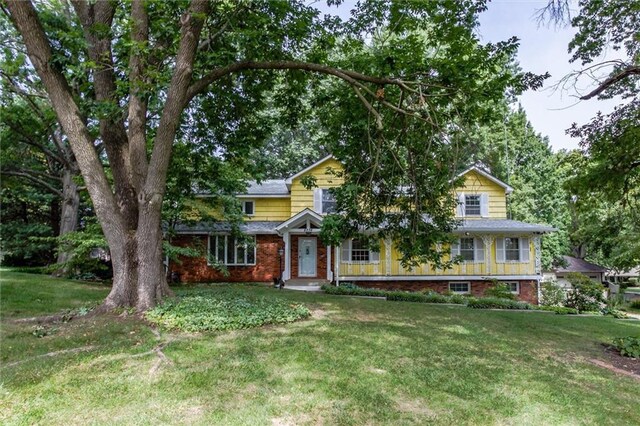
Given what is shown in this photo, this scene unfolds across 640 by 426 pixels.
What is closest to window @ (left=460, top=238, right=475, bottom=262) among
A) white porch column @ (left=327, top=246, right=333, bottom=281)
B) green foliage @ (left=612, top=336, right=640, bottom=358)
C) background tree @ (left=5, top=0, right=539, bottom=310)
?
white porch column @ (left=327, top=246, right=333, bottom=281)

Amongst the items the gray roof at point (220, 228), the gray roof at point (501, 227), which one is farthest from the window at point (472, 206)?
the gray roof at point (220, 228)

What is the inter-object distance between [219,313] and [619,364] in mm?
6846

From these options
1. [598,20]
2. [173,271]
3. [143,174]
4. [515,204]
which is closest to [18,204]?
[173,271]

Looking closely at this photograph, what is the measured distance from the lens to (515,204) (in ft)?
96.6

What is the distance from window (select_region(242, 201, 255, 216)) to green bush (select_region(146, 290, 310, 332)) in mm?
11675

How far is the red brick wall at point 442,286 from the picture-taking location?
18469 millimetres

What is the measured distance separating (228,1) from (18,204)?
23.2 meters

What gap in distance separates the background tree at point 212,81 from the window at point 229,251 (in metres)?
10.6

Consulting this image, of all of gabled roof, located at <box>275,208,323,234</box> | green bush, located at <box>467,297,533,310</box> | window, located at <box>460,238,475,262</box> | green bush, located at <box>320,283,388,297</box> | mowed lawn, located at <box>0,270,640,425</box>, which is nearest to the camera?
mowed lawn, located at <box>0,270,640,425</box>

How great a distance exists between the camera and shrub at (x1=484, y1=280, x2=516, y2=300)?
16.6 meters

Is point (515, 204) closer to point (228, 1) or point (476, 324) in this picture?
point (476, 324)

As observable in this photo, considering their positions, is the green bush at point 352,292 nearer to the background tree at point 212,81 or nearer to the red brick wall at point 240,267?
the red brick wall at point 240,267

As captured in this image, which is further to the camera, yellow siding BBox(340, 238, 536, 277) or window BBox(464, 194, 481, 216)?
window BBox(464, 194, 481, 216)

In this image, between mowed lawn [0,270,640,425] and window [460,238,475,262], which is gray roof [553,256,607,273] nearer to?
window [460,238,475,262]
